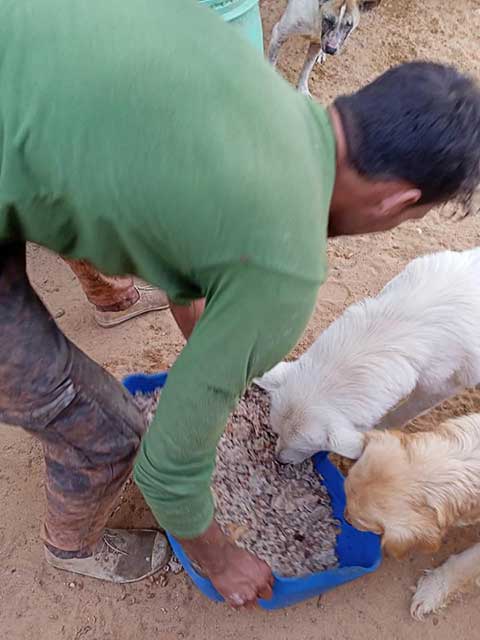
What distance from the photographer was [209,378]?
1.19 metres

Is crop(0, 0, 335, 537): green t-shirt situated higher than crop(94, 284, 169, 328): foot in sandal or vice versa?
crop(0, 0, 335, 537): green t-shirt

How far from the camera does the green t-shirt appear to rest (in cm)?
107

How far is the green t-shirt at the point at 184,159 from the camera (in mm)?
1073

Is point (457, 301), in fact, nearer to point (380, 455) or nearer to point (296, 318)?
point (380, 455)

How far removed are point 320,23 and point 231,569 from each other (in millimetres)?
3414

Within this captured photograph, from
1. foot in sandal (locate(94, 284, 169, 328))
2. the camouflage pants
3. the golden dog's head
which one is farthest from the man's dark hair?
foot in sandal (locate(94, 284, 169, 328))

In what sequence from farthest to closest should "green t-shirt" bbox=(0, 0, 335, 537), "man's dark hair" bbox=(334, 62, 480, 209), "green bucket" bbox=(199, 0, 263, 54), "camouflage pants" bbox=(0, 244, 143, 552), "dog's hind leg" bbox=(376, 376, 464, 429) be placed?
"green bucket" bbox=(199, 0, 263, 54)
"dog's hind leg" bbox=(376, 376, 464, 429)
"camouflage pants" bbox=(0, 244, 143, 552)
"man's dark hair" bbox=(334, 62, 480, 209)
"green t-shirt" bbox=(0, 0, 335, 537)

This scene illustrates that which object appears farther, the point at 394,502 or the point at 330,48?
the point at 330,48

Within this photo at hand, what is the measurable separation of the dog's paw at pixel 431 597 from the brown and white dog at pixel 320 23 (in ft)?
9.94

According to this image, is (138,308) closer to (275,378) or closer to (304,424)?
(275,378)

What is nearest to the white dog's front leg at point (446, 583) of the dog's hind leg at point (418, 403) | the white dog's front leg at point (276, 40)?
the dog's hind leg at point (418, 403)

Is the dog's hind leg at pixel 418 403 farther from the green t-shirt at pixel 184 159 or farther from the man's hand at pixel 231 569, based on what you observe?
the green t-shirt at pixel 184 159

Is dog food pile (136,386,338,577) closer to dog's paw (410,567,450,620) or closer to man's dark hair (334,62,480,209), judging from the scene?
dog's paw (410,567,450,620)

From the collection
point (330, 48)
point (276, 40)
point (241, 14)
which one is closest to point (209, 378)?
point (241, 14)
